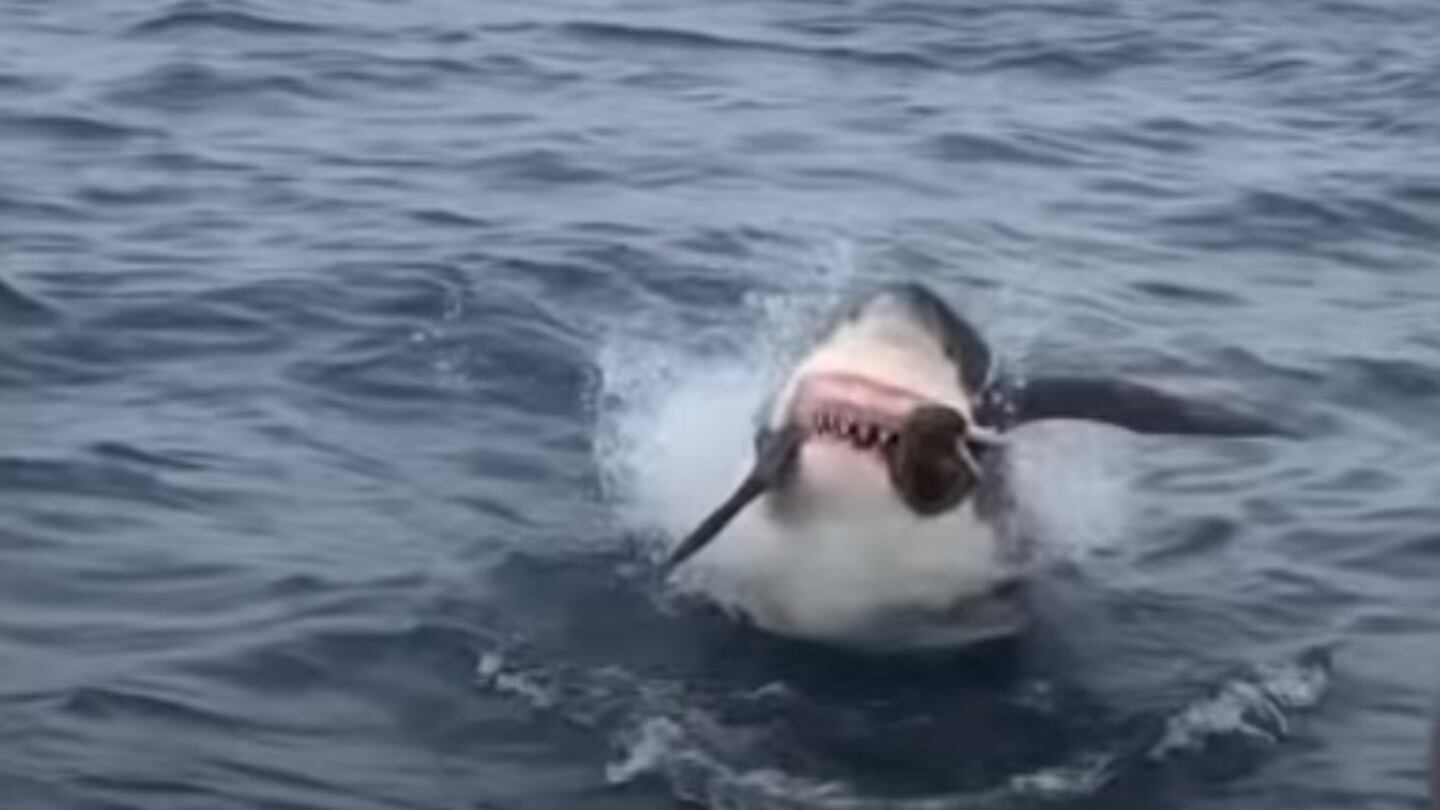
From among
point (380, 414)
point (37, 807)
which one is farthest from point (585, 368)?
point (37, 807)

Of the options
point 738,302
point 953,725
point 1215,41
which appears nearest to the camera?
point 953,725

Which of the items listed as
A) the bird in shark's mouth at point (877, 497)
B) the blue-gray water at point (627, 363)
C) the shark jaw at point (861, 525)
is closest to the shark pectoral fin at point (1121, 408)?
the bird in shark's mouth at point (877, 497)

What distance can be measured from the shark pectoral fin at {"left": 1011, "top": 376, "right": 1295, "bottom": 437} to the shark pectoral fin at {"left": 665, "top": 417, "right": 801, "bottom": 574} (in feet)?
3.72

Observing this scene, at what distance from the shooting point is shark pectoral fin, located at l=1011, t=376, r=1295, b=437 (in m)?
12.8

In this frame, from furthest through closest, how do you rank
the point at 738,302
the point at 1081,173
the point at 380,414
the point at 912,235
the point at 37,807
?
the point at 1081,173 → the point at 912,235 → the point at 738,302 → the point at 380,414 → the point at 37,807

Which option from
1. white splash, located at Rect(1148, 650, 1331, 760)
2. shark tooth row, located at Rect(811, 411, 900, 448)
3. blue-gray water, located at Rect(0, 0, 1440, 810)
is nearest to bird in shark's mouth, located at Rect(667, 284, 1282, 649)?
shark tooth row, located at Rect(811, 411, 900, 448)

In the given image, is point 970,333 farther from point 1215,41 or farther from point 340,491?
point 1215,41

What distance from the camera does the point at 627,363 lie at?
1480 cm

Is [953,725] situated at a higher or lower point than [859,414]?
lower

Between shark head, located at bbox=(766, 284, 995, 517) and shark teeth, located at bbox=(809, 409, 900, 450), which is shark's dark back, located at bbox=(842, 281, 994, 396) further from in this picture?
shark teeth, located at bbox=(809, 409, 900, 450)

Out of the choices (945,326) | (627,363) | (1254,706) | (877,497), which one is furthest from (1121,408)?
(627,363)

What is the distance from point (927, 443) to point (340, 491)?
7.53 feet

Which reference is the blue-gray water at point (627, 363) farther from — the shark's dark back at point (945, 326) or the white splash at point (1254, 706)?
the shark's dark back at point (945, 326)

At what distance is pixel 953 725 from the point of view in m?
11.3
